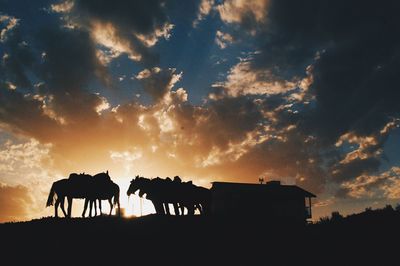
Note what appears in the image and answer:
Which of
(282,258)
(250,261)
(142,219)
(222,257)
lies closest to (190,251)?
(222,257)

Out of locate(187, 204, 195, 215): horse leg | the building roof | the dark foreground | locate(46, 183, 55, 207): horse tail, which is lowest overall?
the dark foreground

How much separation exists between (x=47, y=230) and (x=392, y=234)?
17.5 metres

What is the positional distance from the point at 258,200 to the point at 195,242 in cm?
2663

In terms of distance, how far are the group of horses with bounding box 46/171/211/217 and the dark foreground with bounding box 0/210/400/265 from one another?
12.5 ft

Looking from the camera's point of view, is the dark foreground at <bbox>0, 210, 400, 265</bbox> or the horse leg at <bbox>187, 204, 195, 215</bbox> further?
the horse leg at <bbox>187, 204, 195, 215</bbox>

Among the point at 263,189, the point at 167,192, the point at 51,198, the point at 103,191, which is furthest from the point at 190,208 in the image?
the point at 263,189

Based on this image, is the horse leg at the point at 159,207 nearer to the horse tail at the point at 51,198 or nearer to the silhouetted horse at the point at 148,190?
the silhouetted horse at the point at 148,190

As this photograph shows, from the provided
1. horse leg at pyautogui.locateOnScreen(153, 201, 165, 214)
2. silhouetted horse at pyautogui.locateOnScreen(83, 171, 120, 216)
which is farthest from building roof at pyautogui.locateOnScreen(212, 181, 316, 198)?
silhouetted horse at pyautogui.locateOnScreen(83, 171, 120, 216)

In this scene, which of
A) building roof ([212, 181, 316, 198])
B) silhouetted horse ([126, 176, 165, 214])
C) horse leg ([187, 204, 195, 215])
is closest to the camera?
silhouetted horse ([126, 176, 165, 214])

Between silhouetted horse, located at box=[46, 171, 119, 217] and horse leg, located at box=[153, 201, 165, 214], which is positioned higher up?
silhouetted horse, located at box=[46, 171, 119, 217]

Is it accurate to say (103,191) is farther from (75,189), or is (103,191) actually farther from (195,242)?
(195,242)

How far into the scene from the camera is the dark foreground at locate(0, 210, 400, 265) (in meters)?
15.2

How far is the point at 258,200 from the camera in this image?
144 ft

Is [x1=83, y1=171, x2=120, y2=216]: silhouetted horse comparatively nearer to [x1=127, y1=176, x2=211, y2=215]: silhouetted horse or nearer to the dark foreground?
[x1=127, y1=176, x2=211, y2=215]: silhouetted horse
